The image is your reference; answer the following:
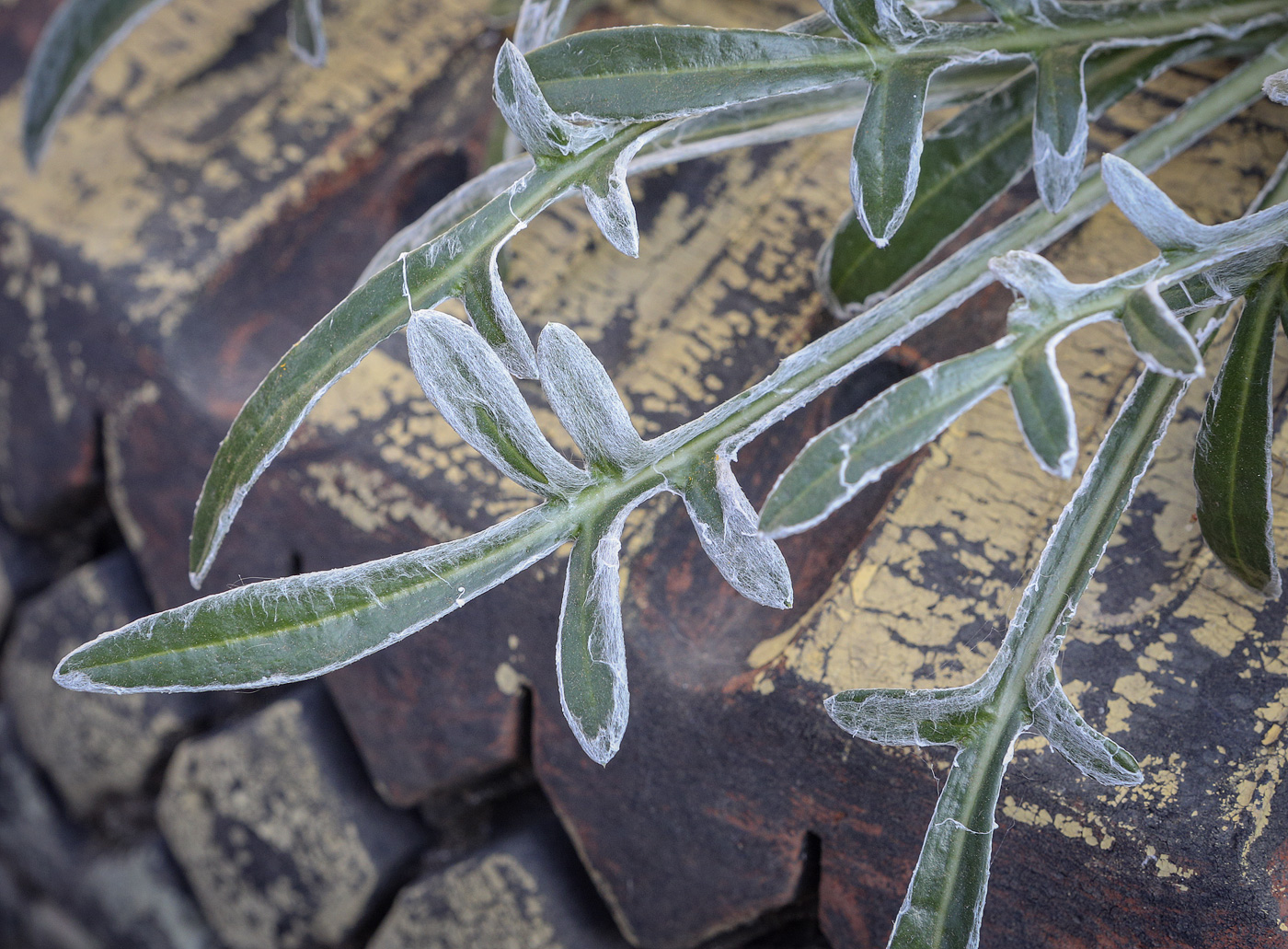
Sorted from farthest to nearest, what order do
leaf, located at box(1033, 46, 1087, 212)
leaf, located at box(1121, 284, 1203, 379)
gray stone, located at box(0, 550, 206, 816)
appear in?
gray stone, located at box(0, 550, 206, 816) → leaf, located at box(1033, 46, 1087, 212) → leaf, located at box(1121, 284, 1203, 379)

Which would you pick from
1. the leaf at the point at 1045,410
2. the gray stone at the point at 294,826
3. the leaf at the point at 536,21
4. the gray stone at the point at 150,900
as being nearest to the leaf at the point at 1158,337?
the leaf at the point at 1045,410

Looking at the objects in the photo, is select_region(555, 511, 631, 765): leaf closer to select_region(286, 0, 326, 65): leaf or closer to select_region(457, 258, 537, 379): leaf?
select_region(457, 258, 537, 379): leaf

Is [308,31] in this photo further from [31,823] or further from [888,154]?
[31,823]

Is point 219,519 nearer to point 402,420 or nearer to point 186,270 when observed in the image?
point 402,420

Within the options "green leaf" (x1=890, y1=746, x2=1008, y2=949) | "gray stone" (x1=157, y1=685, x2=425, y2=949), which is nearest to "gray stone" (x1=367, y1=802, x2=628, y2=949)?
"gray stone" (x1=157, y1=685, x2=425, y2=949)

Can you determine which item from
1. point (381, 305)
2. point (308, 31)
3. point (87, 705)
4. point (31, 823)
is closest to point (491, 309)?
point (381, 305)

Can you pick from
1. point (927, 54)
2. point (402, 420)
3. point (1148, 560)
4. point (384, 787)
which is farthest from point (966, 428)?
point (384, 787)
